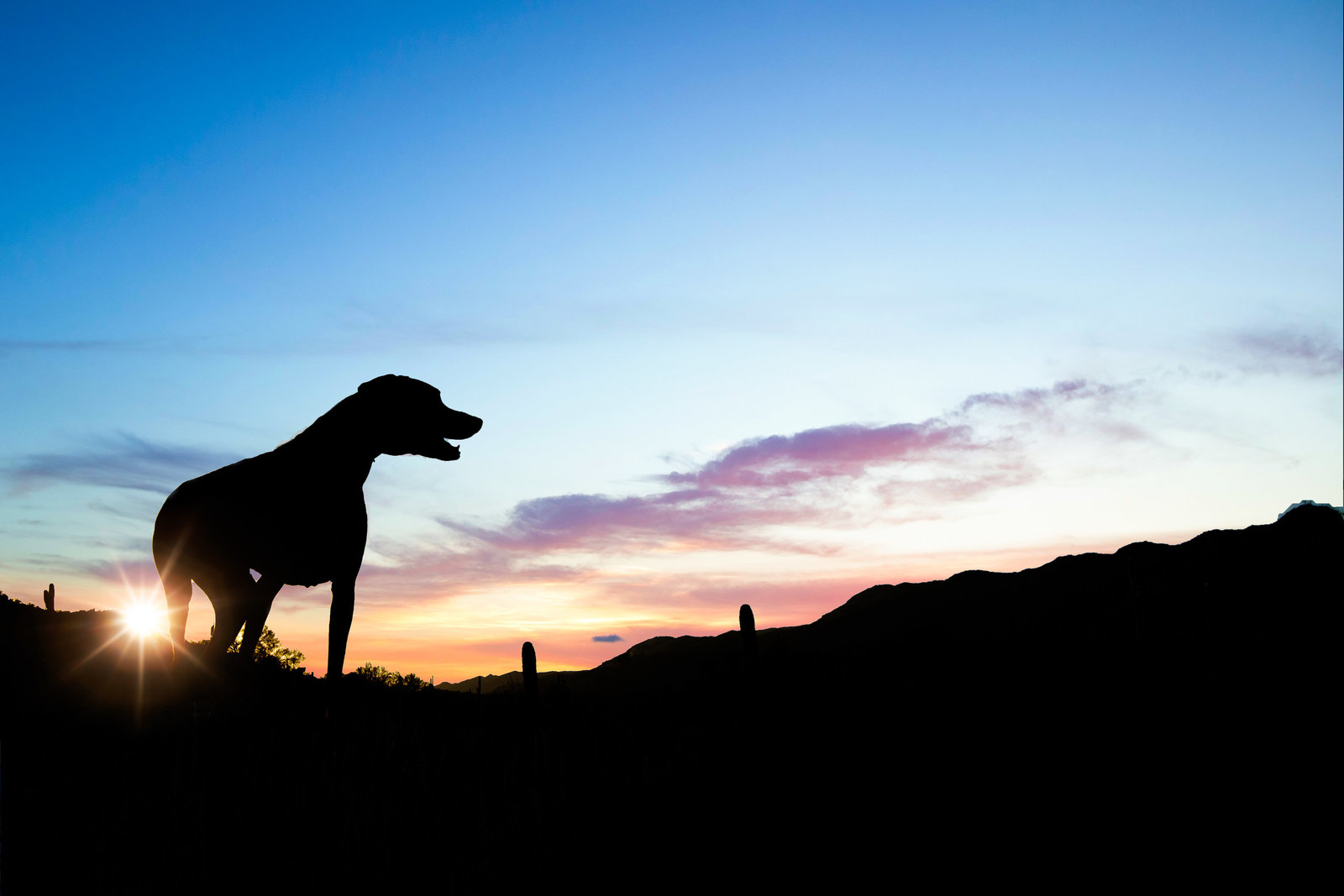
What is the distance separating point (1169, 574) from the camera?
3188 centimetres

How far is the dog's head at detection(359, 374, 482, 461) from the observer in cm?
816

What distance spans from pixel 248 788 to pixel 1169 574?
34.6 m

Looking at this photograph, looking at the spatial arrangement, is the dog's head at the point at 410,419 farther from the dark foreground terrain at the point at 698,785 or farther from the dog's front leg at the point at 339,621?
the dark foreground terrain at the point at 698,785

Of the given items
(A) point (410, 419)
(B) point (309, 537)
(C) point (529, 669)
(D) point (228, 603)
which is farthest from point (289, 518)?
(C) point (529, 669)

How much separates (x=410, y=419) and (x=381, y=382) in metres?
0.52

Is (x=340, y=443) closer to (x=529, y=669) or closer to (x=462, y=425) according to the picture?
(x=462, y=425)

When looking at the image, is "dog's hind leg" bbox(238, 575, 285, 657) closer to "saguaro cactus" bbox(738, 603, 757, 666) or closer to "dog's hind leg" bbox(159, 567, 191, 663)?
"dog's hind leg" bbox(159, 567, 191, 663)

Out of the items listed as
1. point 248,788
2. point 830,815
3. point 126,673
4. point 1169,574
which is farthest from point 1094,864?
point 1169,574

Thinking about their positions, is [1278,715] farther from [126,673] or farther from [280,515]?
[126,673]

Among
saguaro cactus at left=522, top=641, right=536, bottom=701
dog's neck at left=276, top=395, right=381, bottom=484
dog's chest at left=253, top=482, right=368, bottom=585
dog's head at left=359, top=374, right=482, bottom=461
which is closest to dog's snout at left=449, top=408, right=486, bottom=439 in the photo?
dog's head at left=359, top=374, right=482, bottom=461

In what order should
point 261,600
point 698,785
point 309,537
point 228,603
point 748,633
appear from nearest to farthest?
1. point 698,785
2. point 309,537
3. point 228,603
4. point 261,600
5. point 748,633

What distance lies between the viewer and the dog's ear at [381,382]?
8.28m

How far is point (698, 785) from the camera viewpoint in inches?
229

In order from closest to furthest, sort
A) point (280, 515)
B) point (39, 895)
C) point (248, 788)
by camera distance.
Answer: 1. point (39, 895)
2. point (248, 788)
3. point (280, 515)
